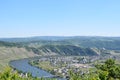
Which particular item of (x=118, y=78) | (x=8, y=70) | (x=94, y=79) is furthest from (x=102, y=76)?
(x=8, y=70)

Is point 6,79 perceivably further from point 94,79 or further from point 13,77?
point 94,79

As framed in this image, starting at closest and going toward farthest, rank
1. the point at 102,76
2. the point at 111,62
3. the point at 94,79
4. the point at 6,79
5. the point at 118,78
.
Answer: the point at 94,79 < the point at 102,76 < the point at 6,79 < the point at 118,78 < the point at 111,62

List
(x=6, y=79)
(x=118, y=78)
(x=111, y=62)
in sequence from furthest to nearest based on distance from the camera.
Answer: (x=111, y=62) → (x=118, y=78) → (x=6, y=79)

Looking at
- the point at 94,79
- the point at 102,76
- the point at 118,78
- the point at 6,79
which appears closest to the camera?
the point at 94,79

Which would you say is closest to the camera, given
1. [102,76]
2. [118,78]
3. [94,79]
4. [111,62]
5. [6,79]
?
[94,79]

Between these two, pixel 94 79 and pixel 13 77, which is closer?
pixel 94 79

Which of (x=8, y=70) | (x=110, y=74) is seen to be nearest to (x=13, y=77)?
(x=8, y=70)

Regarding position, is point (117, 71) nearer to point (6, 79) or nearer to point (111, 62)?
point (111, 62)

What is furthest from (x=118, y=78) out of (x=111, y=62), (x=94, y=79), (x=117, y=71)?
(x=94, y=79)

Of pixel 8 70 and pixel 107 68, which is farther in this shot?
pixel 107 68
